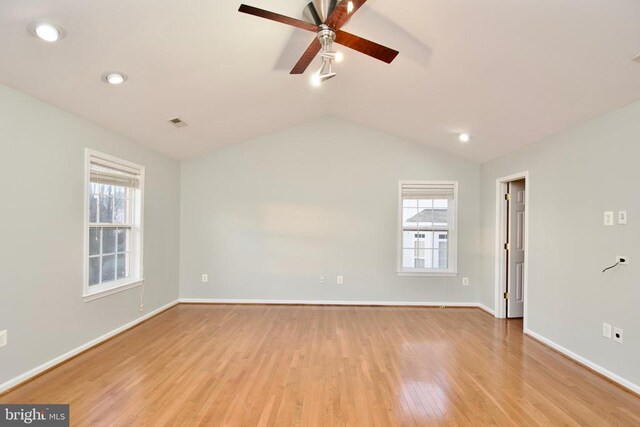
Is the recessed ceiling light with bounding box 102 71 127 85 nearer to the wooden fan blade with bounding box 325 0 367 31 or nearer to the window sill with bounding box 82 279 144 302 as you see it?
the wooden fan blade with bounding box 325 0 367 31

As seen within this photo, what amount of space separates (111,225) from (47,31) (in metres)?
2.21

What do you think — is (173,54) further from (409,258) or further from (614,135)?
(409,258)

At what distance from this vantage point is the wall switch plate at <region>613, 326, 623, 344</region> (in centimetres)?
273

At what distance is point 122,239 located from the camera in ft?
13.3

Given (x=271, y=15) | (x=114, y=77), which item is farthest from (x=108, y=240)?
(x=271, y=15)

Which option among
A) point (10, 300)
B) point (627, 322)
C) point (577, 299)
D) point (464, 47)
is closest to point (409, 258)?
point (577, 299)

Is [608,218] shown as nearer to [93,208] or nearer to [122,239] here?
[93,208]

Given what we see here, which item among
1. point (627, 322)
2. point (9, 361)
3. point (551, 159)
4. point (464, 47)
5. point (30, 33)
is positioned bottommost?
point (9, 361)

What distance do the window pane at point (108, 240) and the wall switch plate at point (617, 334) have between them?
16.7 ft

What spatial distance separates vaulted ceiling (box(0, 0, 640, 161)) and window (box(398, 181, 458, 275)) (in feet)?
4.19

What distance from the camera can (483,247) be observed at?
5.08 meters

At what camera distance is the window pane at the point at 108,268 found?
370 cm

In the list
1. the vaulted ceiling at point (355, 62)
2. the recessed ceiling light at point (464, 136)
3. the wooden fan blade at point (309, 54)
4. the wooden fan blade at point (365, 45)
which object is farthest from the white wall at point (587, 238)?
the wooden fan blade at point (309, 54)

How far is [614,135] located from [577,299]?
1.58m
